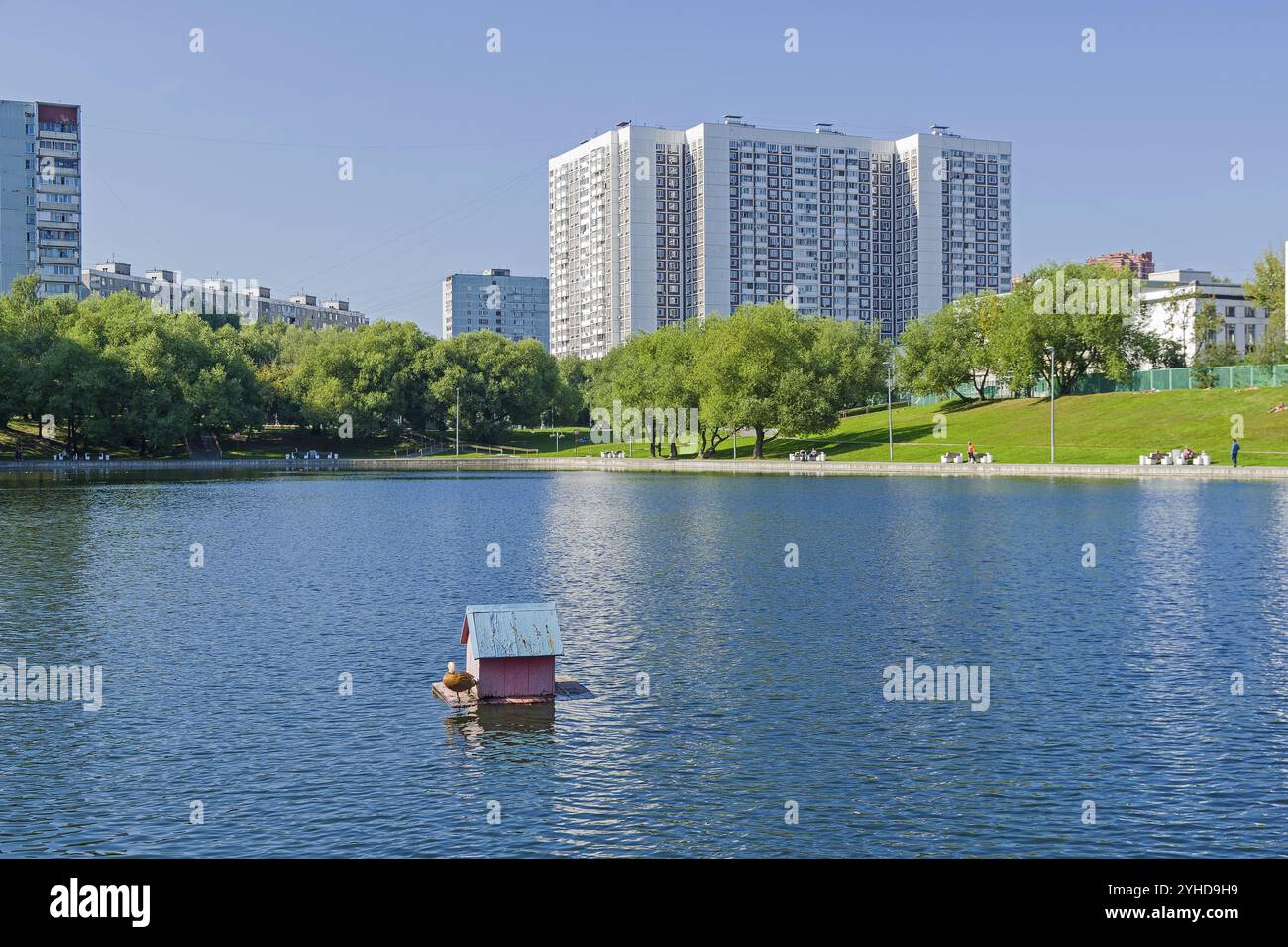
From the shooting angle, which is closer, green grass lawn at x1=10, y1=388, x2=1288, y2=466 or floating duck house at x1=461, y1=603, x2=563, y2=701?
floating duck house at x1=461, y1=603, x2=563, y2=701

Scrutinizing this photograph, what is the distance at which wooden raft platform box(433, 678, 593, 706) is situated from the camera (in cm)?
2016

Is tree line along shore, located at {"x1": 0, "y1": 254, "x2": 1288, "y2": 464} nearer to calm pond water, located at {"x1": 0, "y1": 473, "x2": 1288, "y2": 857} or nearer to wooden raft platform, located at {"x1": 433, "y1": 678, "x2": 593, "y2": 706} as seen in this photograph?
calm pond water, located at {"x1": 0, "y1": 473, "x2": 1288, "y2": 857}

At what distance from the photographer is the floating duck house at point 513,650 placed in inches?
790

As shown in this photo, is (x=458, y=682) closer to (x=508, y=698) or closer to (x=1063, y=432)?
(x=508, y=698)

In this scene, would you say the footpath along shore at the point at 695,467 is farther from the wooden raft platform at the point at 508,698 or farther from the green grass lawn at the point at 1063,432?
the wooden raft platform at the point at 508,698

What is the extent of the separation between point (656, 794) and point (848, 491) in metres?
62.6

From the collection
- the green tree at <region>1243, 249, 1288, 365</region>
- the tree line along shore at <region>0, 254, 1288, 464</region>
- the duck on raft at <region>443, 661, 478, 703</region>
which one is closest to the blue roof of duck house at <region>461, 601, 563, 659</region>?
the duck on raft at <region>443, 661, 478, 703</region>

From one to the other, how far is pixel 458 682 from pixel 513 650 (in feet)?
3.44

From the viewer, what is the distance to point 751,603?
3078 centimetres

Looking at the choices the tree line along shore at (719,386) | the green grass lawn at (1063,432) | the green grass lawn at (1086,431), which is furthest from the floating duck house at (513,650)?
the tree line along shore at (719,386)

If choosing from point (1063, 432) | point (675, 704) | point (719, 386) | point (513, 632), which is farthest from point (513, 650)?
point (719, 386)

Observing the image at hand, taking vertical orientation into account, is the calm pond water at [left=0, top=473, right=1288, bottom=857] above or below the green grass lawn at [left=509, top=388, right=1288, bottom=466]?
below

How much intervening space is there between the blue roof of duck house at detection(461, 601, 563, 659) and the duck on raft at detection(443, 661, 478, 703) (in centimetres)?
42
